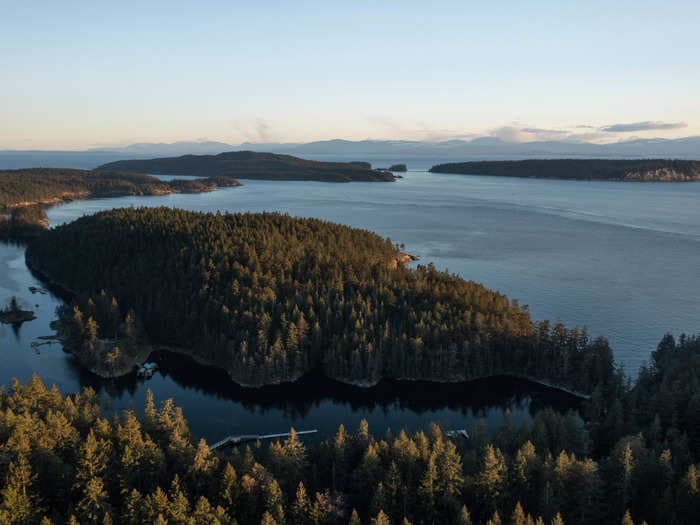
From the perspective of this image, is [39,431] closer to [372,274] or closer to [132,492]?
[132,492]

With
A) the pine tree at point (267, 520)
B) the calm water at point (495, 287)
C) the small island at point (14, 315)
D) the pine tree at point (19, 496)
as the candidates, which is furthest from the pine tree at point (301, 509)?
the small island at point (14, 315)

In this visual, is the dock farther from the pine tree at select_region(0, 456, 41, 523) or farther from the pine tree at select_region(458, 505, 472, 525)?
the pine tree at select_region(0, 456, 41, 523)

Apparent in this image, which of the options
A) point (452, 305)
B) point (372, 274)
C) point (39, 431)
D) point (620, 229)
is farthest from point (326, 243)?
point (620, 229)

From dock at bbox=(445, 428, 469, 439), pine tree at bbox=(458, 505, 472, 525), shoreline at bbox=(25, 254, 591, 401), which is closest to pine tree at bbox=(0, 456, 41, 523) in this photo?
pine tree at bbox=(458, 505, 472, 525)

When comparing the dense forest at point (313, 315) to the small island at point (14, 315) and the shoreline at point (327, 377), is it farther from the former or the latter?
the small island at point (14, 315)

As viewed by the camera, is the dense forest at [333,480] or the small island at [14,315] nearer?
the dense forest at [333,480]

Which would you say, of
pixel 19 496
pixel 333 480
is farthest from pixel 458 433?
pixel 19 496

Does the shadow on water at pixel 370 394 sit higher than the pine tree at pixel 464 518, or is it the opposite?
the pine tree at pixel 464 518
